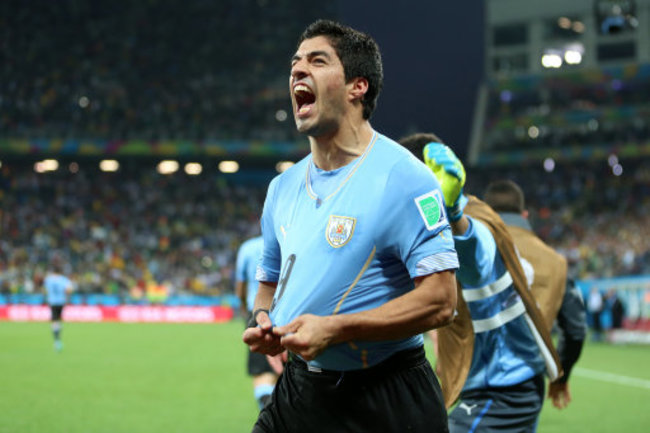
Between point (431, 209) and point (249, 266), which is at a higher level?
point (249, 266)

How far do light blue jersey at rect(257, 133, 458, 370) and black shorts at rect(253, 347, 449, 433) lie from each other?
0.05m

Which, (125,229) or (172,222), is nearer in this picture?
(125,229)

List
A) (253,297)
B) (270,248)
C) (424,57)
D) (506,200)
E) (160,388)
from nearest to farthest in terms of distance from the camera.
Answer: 1. (270,248)
2. (506,200)
3. (253,297)
4. (160,388)
5. (424,57)

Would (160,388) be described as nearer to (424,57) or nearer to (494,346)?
(494,346)

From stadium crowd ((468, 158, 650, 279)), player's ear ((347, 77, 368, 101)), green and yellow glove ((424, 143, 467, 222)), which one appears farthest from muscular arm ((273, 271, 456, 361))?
stadium crowd ((468, 158, 650, 279))

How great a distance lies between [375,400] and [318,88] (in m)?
1.08

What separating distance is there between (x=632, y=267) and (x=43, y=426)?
25207 mm

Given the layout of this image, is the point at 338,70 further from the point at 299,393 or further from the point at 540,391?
the point at 540,391

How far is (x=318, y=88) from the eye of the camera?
2924 mm

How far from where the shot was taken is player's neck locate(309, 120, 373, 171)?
9.96ft

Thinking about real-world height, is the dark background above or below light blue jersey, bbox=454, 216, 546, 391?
above

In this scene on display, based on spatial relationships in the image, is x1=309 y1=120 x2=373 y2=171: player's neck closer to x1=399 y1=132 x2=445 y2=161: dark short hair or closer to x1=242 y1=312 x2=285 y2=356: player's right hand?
x1=242 y1=312 x2=285 y2=356: player's right hand

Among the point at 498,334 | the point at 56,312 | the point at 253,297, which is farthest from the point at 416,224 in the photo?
the point at 56,312

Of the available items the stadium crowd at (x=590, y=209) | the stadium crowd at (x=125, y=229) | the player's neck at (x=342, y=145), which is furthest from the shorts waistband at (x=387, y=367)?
the stadium crowd at (x=125, y=229)
